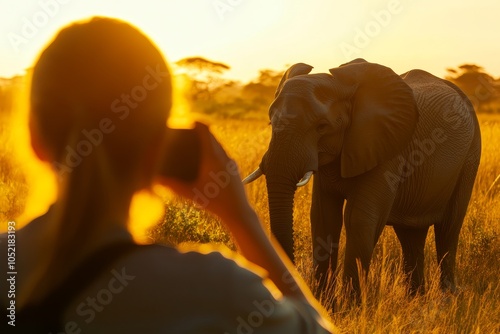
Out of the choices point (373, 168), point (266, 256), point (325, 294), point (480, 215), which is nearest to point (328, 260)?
point (325, 294)

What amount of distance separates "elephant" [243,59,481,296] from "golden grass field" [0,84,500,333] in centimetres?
24

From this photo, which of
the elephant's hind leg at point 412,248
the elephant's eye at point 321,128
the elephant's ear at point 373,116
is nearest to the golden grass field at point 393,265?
the elephant's hind leg at point 412,248

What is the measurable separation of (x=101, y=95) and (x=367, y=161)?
460 centimetres

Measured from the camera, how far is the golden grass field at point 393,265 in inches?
194

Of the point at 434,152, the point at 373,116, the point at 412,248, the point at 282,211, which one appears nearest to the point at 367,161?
the point at 373,116

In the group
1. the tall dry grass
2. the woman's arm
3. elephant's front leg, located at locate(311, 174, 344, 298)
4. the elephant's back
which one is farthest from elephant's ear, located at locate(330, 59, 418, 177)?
the woman's arm

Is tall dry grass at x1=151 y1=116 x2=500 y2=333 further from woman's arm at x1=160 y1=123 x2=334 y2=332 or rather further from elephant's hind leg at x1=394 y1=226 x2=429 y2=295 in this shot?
woman's arm at x1=160 y1=123 x2=334 y2=332

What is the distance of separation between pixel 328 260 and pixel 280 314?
4848 mm

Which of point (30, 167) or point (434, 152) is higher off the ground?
point (30, 167)

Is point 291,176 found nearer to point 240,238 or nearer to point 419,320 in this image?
point 419,320

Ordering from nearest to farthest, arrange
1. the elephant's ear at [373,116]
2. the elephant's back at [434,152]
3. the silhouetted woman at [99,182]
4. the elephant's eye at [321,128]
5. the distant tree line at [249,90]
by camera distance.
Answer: the silhouetted woman at [99,182] → the elephant's eye at [321,128] → the elephant's ear at [373,116] → the elephant's back at [434,152] → the distant tree line at [249,90]

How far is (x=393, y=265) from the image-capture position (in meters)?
7.04

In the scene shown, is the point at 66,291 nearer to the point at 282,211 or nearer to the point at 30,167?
the point at 30,167

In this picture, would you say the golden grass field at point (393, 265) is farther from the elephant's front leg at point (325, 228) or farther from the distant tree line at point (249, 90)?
the distant tree line at point (249, 90)
